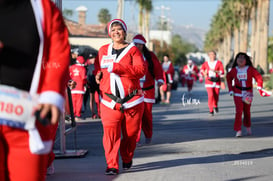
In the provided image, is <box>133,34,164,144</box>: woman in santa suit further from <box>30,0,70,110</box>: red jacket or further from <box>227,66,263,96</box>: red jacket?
<box>30,0,70,110</box>: red jacket

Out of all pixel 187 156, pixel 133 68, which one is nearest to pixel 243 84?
pixel 187 156

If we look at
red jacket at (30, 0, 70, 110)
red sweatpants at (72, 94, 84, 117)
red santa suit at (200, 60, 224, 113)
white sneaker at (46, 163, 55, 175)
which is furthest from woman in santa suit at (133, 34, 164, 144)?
red jacket at (30, 0, 70, 110)

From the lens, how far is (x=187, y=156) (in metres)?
10.7

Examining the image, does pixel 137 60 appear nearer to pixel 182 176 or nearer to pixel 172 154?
pixel 182 176

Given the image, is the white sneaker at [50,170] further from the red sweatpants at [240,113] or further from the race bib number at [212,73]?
the race bib number at [212,73]

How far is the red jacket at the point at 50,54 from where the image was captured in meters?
4.20

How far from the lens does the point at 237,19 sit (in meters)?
88.6

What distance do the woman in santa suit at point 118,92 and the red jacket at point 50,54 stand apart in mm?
4186

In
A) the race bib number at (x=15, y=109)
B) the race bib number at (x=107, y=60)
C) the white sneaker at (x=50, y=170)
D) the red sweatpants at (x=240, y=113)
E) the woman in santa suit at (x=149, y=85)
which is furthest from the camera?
the red sweatpants at (x=240, y=113)

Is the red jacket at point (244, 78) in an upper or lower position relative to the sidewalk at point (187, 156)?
upper

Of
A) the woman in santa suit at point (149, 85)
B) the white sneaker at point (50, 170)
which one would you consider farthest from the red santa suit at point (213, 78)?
the white sneaker at point (50, 170)

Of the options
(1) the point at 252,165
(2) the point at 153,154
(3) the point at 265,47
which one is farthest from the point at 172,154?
(3) the point at 265,47

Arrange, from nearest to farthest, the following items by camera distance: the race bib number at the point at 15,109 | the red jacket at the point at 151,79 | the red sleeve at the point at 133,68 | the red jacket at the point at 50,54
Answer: the race bib number at the point at 15,109 < the red jacket at the point at 50,54 < the red sleeve at the point at 133,68 < the red jacket at the point at 151,79

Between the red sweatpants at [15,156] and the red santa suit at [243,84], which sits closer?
the red sweatpants at [15,156]
